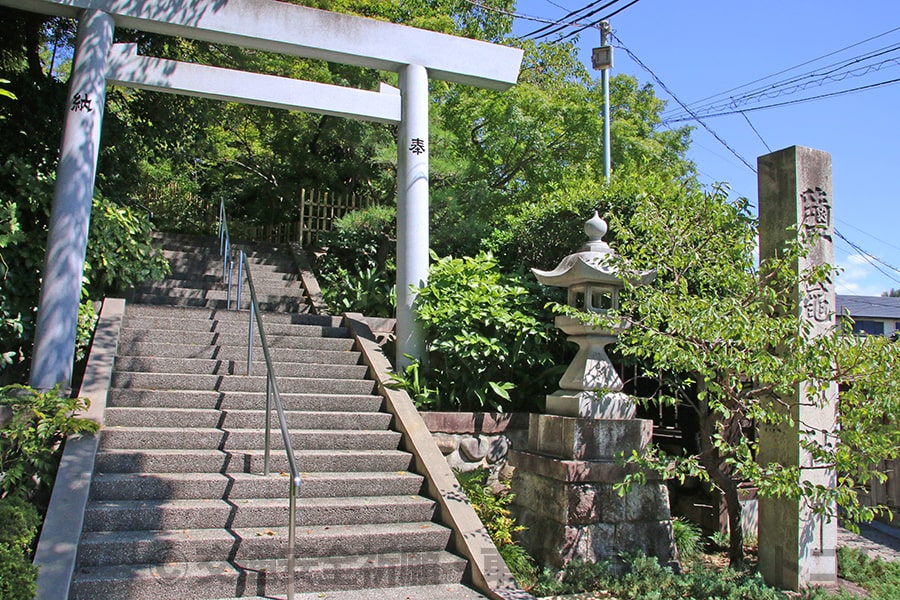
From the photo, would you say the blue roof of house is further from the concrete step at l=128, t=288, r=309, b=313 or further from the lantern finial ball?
the lantern finial ball

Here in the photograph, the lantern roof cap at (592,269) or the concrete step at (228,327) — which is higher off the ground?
the lantern roof cap at (592,269)

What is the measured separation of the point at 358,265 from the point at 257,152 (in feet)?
19.9

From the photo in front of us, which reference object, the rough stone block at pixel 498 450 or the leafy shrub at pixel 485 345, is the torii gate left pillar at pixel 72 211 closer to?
the leafy shrub at pixel 485 345

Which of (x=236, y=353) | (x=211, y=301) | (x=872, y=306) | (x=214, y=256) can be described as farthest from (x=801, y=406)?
(x=872, y=306)

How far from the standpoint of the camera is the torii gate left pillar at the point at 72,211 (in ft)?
19.8

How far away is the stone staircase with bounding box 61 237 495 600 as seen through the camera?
4312mm

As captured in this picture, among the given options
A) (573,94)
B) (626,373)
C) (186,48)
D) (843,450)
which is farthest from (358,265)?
(843,450)

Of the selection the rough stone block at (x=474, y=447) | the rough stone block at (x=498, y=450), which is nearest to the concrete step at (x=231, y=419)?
the rough stone block at (x=474, y=447)

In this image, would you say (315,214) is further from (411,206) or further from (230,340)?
(230,340)

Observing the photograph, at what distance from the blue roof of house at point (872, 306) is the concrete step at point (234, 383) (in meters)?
22.1

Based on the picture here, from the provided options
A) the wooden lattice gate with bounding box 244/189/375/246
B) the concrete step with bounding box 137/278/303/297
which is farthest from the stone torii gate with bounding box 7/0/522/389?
the wooden lattice gate with bounding box 244/189/375/246

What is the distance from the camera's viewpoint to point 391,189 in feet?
41.2

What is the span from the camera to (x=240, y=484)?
16.6ft

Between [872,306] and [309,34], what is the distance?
80.9 feet
